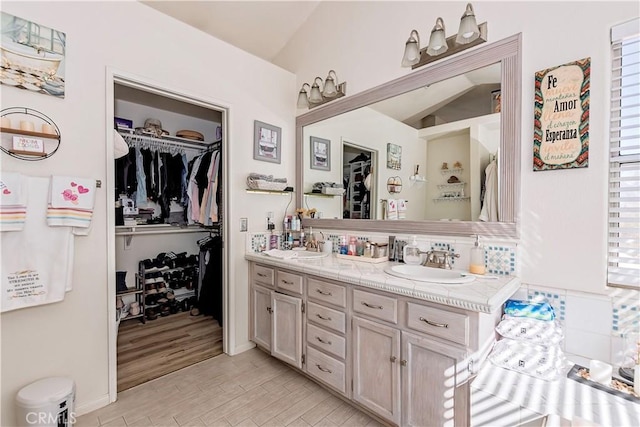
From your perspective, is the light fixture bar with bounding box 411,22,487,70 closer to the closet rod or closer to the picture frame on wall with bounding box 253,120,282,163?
the picture frame on wall with bounding box 253,120,282,163

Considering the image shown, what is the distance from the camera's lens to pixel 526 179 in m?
1.66

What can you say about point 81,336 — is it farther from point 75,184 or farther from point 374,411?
point 374,411

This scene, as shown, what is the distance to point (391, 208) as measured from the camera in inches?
90.3

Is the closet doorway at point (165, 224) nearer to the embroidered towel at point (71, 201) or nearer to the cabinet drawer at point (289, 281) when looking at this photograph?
the cabinet drawer at point (289, 281)

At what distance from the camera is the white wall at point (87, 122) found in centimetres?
164

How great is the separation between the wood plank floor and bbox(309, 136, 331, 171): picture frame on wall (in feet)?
6.51

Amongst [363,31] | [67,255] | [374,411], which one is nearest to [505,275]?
[374,411]

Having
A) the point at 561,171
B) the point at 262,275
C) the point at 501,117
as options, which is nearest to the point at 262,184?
the point at 262,275

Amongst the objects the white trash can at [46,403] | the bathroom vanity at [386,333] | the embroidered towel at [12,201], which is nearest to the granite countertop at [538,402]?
the bathroom vanity at [386,333]

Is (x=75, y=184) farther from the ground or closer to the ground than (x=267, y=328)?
farther from the ground

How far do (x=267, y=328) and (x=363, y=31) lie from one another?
2.67 meters

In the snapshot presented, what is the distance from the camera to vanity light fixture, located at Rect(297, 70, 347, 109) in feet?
8.30

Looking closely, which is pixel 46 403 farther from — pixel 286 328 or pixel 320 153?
pixel 320 153

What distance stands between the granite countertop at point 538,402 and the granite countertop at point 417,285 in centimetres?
32
